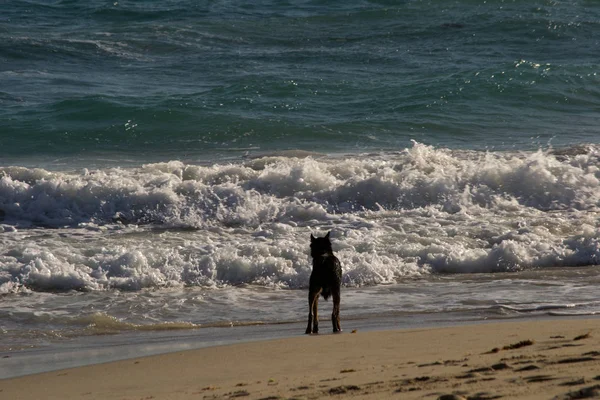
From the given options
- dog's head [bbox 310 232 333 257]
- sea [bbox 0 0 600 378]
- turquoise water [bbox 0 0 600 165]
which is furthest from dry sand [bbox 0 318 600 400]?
turquoise water [bbox 0 0 600 165]

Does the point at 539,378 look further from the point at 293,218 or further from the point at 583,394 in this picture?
the point at 293,218

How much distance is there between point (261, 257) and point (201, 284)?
2.51 ft

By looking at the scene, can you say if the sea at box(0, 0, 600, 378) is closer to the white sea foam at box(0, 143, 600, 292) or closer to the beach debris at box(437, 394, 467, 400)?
the white sea foam at box(0, 143, 600, 292)

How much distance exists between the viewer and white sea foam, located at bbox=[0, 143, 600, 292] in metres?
10.2

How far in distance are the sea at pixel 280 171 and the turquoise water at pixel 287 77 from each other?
9cm

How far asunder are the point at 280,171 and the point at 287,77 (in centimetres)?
788

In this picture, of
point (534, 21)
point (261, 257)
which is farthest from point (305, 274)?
point (534, 21)

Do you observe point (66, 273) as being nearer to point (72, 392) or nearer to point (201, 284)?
point (201, 284)

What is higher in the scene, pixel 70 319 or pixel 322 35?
pixel 322 35

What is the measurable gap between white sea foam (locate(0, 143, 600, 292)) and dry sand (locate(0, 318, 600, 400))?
3.32 metres

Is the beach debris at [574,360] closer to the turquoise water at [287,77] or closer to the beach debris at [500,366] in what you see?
the beach debris at [500,366]

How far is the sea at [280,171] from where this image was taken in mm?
8852

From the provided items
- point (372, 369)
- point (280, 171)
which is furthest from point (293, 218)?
point (372, 369)

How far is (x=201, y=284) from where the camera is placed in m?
9.96
